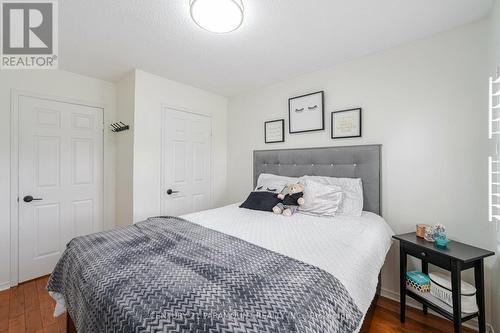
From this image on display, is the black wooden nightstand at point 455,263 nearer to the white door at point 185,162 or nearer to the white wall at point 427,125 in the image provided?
the white wall at point 427,125

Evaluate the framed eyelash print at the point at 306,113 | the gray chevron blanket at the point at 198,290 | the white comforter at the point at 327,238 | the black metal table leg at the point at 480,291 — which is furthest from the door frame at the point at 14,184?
the black metal table leg at the point at 480,291

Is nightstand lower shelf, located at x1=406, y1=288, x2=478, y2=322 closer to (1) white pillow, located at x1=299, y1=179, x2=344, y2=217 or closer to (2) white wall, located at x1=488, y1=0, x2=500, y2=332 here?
(2) white wall, located at x1=488, y1=0, x2=500, y2=332

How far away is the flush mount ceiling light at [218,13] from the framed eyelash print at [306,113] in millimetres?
1386

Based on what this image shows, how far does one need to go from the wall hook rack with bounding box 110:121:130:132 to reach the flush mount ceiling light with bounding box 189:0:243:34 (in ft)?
5.51

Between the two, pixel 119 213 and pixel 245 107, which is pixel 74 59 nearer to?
pixel 119 213

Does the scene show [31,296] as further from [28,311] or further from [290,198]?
[290,198]

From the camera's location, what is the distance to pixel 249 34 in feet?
6.29

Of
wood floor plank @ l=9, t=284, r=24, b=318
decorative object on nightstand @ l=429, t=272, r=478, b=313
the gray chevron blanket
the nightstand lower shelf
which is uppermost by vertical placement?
the gray chevron blanket

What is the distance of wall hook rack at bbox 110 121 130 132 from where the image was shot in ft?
8.76

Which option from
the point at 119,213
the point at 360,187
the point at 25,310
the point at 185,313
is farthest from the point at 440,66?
the point at 25,310

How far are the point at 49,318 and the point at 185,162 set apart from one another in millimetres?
2001

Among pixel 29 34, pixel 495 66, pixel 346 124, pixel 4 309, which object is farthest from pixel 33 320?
pixel 495 66

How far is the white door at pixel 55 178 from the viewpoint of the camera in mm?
2400

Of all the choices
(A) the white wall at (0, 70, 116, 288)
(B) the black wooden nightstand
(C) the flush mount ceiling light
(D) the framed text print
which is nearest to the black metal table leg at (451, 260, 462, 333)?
(B) the black wooden nightstand
